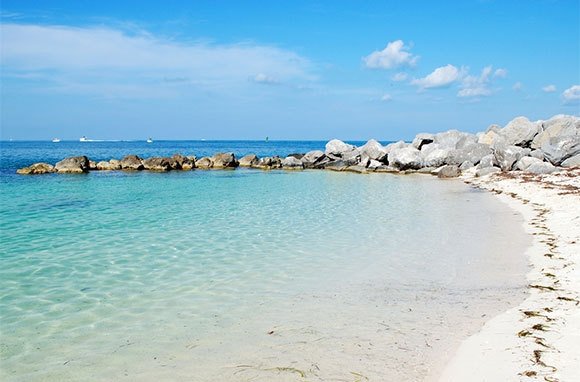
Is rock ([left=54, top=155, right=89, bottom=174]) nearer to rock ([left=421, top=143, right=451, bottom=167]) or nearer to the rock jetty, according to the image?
the rock jetty

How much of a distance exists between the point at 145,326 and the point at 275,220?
29.1 feet

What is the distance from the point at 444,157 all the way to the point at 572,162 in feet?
34.3

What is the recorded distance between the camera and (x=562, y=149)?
28.3 metres

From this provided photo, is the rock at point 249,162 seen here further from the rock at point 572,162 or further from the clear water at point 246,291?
the clear water at point 246,291

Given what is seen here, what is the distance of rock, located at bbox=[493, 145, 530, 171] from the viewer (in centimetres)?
2939

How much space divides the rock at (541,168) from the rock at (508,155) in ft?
5.02

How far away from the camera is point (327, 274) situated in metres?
8.80

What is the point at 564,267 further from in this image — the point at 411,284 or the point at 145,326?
the point at 145,326

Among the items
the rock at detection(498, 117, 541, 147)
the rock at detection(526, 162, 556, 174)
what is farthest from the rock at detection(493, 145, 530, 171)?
the rock at detection(498, 117, 541, 147)

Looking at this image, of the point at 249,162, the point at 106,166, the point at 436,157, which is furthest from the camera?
the point at 249,162

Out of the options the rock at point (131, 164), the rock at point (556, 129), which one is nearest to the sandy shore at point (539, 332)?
the rock at point (556, 129)

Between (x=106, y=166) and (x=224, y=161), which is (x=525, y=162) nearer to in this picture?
(x=224, y=161)

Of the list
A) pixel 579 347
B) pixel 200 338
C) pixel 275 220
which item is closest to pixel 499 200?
pixel 275 220

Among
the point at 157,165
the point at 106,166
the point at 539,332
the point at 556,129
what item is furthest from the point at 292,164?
the point at 539,332
